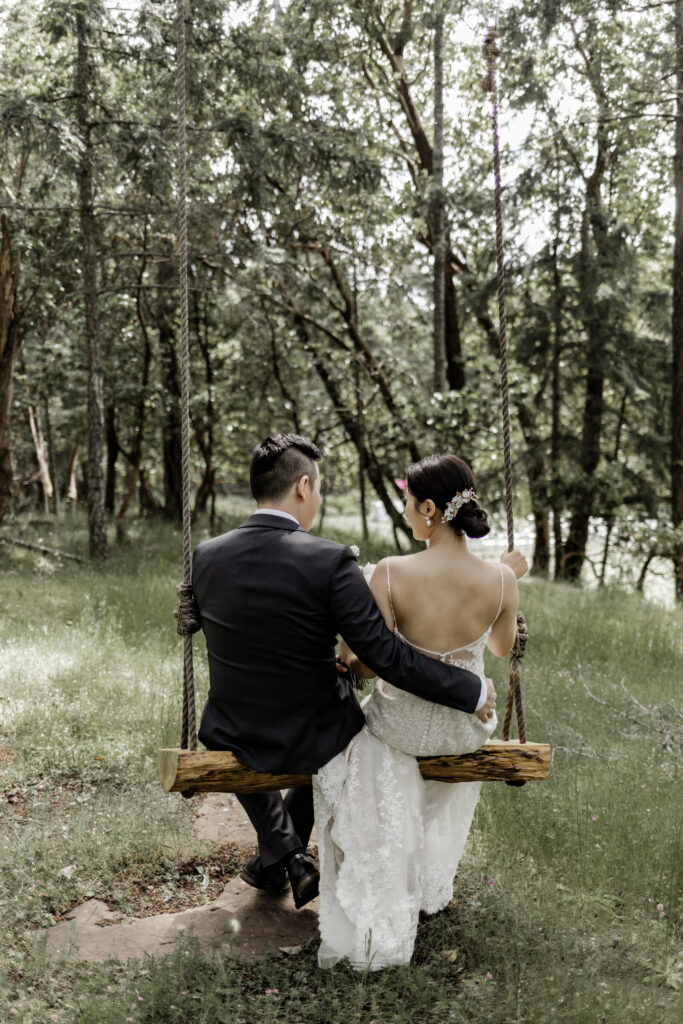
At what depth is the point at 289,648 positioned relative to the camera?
319 cm

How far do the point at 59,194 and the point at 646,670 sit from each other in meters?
9.97

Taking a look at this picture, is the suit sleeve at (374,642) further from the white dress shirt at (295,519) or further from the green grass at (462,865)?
the green grass at (462,865)

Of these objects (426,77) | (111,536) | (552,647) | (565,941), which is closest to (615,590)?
(552,647)

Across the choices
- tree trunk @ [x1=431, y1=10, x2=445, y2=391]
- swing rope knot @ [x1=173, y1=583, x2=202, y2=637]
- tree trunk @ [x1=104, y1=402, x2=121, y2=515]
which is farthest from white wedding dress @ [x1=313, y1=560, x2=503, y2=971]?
tree trunk @ [x1=104, y1=402, x2=121, y2=515]

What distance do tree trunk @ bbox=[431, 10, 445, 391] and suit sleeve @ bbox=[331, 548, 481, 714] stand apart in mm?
10208

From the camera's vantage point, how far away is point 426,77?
632 inches

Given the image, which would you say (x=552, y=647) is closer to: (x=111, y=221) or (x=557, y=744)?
(x=557, y=744)

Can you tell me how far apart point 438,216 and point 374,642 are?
35.8 feet

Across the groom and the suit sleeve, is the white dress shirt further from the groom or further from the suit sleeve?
the suit sleeve

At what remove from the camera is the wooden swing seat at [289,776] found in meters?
3.18

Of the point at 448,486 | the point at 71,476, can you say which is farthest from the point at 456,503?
the point at 71,476

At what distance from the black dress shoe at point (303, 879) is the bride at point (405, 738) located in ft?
0.57

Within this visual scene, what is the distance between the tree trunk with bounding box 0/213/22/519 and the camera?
33.4 ft

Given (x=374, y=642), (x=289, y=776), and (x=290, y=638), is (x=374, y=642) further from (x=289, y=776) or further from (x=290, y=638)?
(x=289, y=776)
